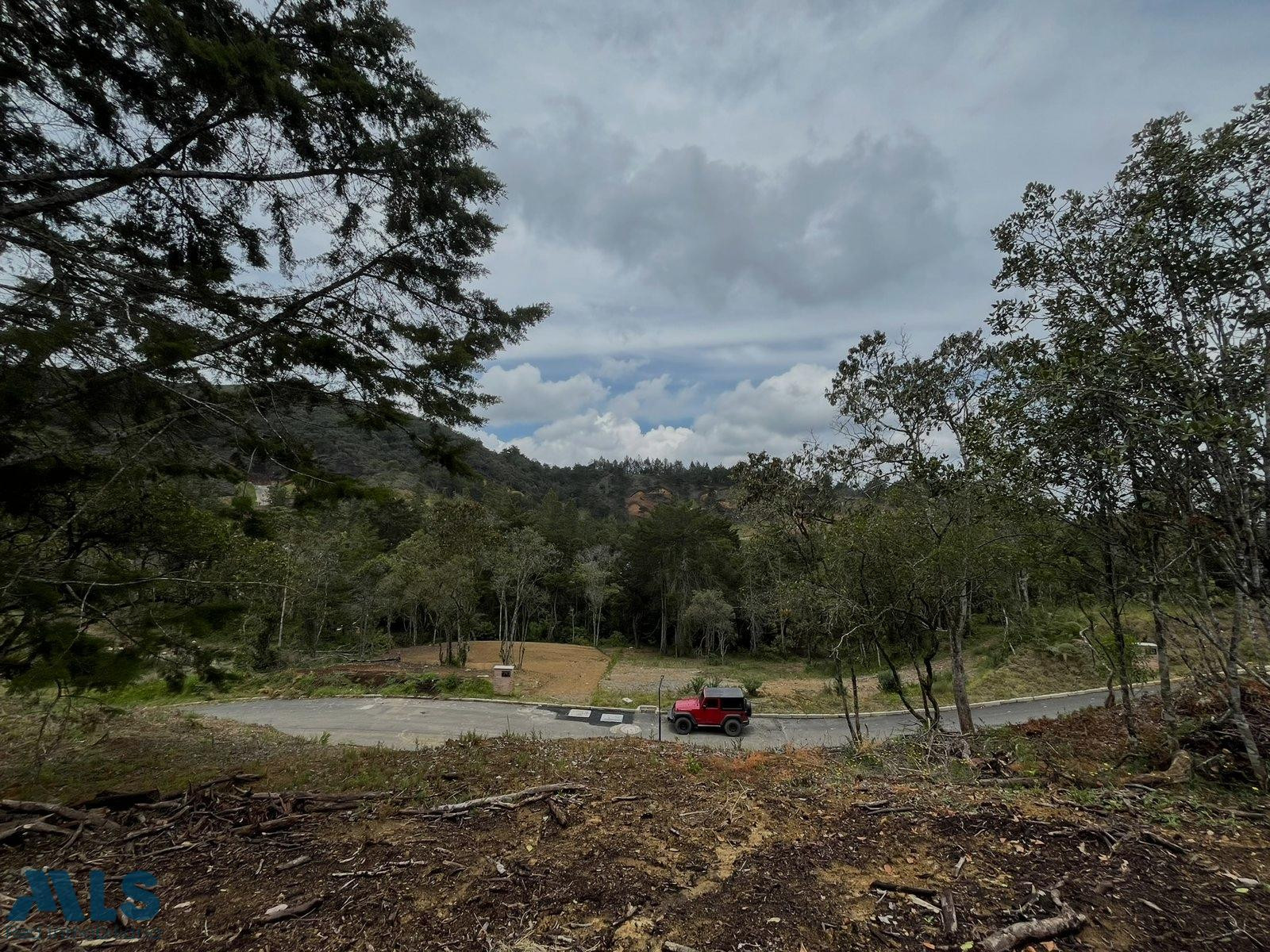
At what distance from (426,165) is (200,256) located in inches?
87.9

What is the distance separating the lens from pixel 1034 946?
2.10 m

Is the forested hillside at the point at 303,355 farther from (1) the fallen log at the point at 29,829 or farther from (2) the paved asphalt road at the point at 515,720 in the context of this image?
(2) the paved asphalt road at the point at 515,720

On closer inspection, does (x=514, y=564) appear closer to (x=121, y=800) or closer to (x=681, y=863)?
A: (x=121, y=800)

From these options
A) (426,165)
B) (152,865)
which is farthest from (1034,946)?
(426,165)

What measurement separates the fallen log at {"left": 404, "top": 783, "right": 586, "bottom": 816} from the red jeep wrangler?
10.3 meters

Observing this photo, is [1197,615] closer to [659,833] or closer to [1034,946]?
[1034,946]

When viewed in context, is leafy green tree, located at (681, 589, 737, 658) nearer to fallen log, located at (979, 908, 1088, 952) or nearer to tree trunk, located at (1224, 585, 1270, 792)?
tree trunk, located at (1224, 585, 1270, 792)

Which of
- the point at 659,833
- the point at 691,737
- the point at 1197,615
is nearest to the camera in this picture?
the point at 659,833

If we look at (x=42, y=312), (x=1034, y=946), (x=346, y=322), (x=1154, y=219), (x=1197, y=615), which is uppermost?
(x=1154, y=219)

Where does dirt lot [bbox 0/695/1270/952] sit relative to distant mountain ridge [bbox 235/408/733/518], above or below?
below

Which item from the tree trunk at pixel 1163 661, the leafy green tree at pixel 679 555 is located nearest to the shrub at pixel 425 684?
the leafy green tree at pixel 679 555

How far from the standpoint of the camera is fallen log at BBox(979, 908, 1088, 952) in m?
2.09

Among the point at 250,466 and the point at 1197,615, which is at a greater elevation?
the point at 250,466

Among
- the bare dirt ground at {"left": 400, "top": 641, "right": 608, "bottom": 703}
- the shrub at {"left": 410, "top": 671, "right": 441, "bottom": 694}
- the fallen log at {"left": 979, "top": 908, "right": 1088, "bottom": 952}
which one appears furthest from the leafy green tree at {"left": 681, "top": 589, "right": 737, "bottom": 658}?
the fallen log at {"left": 979, "top": 908, "right": 1088, "bottom": 952}
